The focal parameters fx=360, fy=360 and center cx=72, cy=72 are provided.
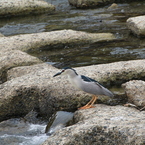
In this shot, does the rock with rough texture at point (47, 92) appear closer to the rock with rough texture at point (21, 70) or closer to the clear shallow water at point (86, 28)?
the rock with rough texture at point (21, 70)

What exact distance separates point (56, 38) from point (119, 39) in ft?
6.21

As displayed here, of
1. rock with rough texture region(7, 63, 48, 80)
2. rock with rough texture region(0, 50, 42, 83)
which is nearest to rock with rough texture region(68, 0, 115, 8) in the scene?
rock with rough texture region(0, 50, 42, 83)

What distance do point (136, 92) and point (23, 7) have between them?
11.2 metres

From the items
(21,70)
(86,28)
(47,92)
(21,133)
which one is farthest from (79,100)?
(86,28)

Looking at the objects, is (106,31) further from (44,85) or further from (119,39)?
(44,85)

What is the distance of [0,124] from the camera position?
6086 millimetres

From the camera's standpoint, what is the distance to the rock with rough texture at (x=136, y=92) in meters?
5.75

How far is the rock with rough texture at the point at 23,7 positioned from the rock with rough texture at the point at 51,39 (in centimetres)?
557

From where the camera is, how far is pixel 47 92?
6.17 metres

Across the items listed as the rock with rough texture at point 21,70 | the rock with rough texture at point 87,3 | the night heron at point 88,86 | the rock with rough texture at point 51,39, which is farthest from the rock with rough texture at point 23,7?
the night heron at point 88,86

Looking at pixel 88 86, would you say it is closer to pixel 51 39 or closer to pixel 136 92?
pixel 136 92

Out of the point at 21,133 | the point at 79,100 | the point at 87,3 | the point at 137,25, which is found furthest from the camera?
the point at 87,3

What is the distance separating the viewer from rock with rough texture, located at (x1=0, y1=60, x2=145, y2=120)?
19.8ft

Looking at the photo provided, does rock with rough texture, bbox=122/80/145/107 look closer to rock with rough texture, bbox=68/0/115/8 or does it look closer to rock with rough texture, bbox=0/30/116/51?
rock with rough texture, bbox=0/30/116/51
